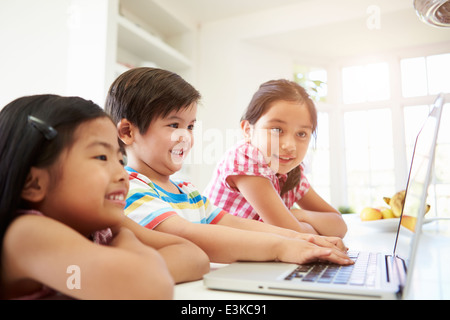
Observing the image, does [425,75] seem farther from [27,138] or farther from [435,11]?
[27,138]

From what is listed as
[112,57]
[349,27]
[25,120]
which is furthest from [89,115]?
[349,27]

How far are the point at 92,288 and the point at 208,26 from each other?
3923mm

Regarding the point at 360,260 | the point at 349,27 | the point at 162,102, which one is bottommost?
the point at 360,260

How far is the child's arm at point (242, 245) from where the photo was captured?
64 cm

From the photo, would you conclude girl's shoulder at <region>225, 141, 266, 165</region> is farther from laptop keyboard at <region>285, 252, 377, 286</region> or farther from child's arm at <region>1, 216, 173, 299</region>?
child's arm at <region>1, 216, 173, 299</region>

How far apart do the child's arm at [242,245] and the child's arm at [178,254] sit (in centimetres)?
8

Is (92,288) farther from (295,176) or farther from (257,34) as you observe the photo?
(257,34)

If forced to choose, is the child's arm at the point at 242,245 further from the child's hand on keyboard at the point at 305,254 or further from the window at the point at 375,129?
the window at the point at 375,129

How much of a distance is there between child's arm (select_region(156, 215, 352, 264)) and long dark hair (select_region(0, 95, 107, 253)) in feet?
0.89

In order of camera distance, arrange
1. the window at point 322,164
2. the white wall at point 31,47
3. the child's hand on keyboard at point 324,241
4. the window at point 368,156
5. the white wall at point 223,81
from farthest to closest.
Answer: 1. the window at point 322,164
2. the window at point 368,156
3. the white wall at point 223,81
4. the white wall at point 31,47
5. the child's hand on keyboard at point 324,241

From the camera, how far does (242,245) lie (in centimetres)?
67

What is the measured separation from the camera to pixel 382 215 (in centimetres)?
143

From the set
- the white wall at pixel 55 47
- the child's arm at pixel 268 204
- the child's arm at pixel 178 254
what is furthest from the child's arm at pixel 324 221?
the white wall at pixel 55 47

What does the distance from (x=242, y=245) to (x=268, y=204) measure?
45cm
